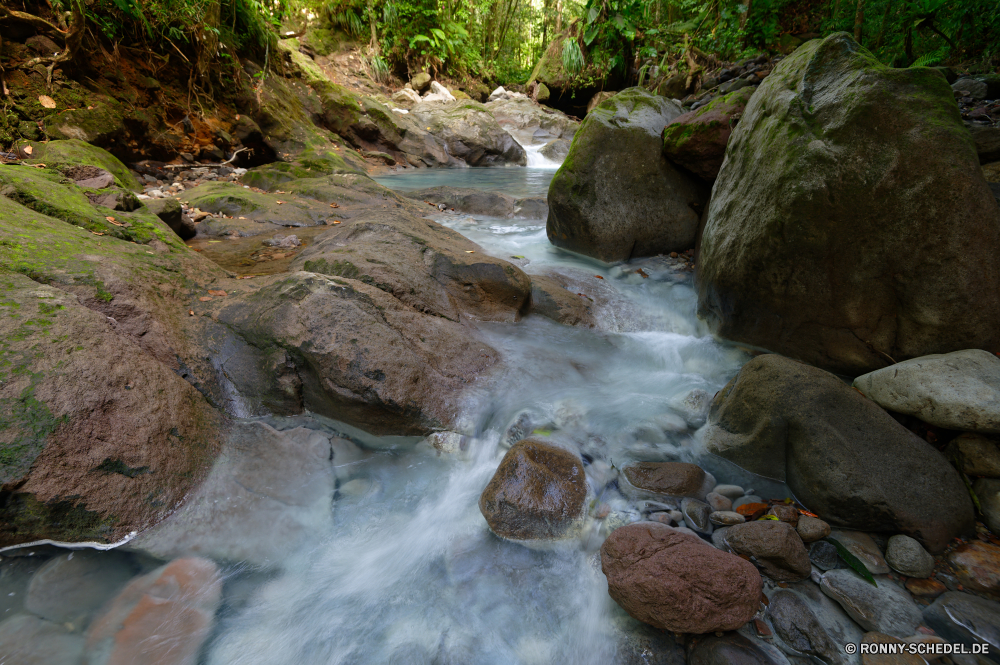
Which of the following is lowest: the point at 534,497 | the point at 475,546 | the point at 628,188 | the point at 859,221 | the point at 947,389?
the point at 475,546

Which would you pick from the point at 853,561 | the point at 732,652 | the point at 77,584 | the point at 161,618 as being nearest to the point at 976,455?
the point at 853,561

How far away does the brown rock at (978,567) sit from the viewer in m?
A: 1.94

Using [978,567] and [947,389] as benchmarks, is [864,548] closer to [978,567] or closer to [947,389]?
[978,567]

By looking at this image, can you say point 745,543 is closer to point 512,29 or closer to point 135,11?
point 135,11

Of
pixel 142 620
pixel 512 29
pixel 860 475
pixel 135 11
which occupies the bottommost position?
pixel 142 620

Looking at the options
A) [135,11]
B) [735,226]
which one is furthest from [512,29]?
[735,226]

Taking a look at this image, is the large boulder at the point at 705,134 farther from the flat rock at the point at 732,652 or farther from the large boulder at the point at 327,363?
the flat rock at the point at 732,652

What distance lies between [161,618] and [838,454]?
3406mm

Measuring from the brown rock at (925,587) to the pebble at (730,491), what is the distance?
29.8 inches

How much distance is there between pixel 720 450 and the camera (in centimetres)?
289

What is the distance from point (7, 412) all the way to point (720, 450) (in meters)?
3.81

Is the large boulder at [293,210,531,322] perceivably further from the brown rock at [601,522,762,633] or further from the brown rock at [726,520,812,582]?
the brown rock at [726,520,812,582]

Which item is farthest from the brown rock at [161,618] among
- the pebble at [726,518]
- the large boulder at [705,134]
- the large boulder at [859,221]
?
the large boulder at [705,134]

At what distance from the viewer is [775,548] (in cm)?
207
